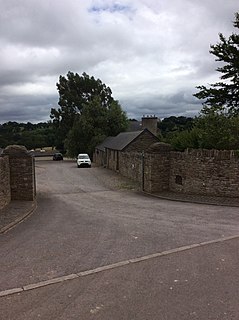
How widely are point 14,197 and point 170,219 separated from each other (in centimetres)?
784

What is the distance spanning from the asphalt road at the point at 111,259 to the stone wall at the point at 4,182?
1444 mm

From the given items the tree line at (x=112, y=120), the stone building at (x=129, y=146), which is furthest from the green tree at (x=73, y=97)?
the stone building at (x=129, y=146)

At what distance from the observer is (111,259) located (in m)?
7.10

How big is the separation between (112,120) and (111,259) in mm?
49110

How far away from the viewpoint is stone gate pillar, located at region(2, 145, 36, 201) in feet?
52.3

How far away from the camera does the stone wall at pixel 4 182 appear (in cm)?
1364

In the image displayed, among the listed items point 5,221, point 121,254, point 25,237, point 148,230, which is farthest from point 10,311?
point 5,221

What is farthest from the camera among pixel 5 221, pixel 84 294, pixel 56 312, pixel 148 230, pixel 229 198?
pixel 229 198

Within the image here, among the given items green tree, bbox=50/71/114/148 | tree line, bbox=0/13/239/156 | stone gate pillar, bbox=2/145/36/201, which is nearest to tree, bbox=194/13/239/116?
tree line, bbox=0/13/239/156

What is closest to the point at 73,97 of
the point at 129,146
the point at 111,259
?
the point at 129,146

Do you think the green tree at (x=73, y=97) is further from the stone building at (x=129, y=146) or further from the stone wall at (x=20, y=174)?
the stone wall at (x=20, y=174)

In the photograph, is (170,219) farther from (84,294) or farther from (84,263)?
(84,294)

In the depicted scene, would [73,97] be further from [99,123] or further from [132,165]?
[132,165]

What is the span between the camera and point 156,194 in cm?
1848
